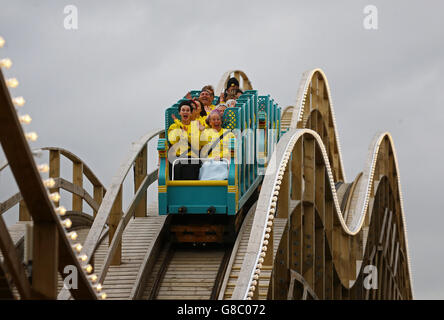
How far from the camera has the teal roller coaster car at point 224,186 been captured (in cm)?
1129

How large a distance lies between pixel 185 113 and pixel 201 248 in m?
1.88

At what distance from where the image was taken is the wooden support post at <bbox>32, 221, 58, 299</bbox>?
22.2ft

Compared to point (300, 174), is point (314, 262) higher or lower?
lower

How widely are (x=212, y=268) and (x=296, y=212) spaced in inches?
110

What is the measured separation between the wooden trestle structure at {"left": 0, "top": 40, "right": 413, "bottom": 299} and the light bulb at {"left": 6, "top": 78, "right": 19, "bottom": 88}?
0.07 m

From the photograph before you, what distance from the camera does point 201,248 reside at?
485 inches

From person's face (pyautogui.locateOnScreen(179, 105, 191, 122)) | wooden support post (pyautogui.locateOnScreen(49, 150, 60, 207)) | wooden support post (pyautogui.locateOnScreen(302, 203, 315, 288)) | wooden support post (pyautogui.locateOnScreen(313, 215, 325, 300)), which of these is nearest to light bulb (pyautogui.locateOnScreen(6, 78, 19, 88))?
person's face (pyautogui.locateOnScreen(179, 105, 191, 122))

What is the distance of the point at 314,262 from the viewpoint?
1488 cm

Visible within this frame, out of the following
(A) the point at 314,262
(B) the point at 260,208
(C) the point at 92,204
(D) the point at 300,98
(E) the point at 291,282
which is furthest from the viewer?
(D) the point at 300,98

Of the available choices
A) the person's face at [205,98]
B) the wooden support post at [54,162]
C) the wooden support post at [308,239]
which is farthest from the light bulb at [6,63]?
the wooden support post at [54,162]
